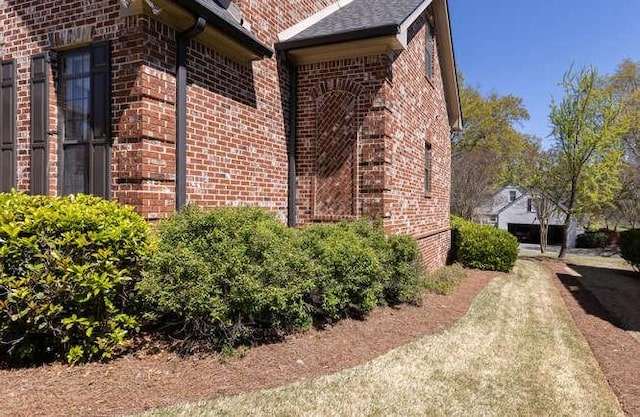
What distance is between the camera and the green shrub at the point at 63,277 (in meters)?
3.61

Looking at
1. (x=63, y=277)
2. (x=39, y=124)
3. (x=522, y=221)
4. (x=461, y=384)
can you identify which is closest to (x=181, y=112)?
(x=39, y=124)

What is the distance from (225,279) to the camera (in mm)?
4277

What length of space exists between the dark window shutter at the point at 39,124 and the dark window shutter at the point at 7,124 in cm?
43

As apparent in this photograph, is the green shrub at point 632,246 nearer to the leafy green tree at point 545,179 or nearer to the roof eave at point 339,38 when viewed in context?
the leafy green tree at point 545,179

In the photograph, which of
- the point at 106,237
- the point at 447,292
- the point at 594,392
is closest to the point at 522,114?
the point at 447,292

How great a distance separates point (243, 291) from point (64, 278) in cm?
167

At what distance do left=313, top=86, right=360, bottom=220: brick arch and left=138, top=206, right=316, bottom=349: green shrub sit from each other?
279 centimetres

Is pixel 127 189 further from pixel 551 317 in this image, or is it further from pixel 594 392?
pixel 551 317

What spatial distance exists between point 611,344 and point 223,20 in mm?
7385

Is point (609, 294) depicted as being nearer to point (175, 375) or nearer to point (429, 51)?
point (429, 51)

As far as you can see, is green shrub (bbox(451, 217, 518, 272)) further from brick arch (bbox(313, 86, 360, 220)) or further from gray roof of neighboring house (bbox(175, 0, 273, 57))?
gray roof of neighboring house (bbox(175, 0, 273, 57))

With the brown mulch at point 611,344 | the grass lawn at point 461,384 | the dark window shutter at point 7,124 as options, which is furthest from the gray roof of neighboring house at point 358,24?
the brown mulch at point 611,344

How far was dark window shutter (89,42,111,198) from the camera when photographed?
5.14 meters

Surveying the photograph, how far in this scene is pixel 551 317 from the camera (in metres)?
7.28
